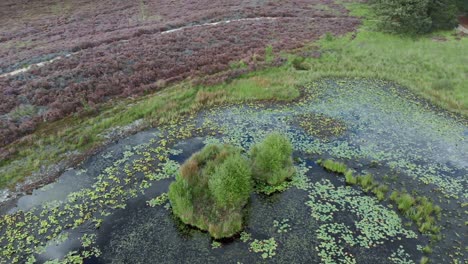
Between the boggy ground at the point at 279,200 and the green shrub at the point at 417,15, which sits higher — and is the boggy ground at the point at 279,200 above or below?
below

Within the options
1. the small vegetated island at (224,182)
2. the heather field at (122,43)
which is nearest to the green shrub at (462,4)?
the heather field at (122,43)

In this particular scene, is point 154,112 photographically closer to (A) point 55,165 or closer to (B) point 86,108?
(B) point 86,108

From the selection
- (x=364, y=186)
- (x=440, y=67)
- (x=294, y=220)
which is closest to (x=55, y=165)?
(x=294, y=220)

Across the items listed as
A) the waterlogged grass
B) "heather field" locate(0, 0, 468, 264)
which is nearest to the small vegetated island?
"heather field" locate(0, 0, 468, 264)

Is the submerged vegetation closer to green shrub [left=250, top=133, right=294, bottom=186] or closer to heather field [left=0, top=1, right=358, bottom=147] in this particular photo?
green shrub [left=250, top=133, right=294, bottom=186]

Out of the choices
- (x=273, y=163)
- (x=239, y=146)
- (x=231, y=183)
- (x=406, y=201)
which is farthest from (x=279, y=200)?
(x=406, y=201)

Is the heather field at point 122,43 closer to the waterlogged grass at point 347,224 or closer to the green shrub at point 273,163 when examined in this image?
the green shrub at point 273,163
